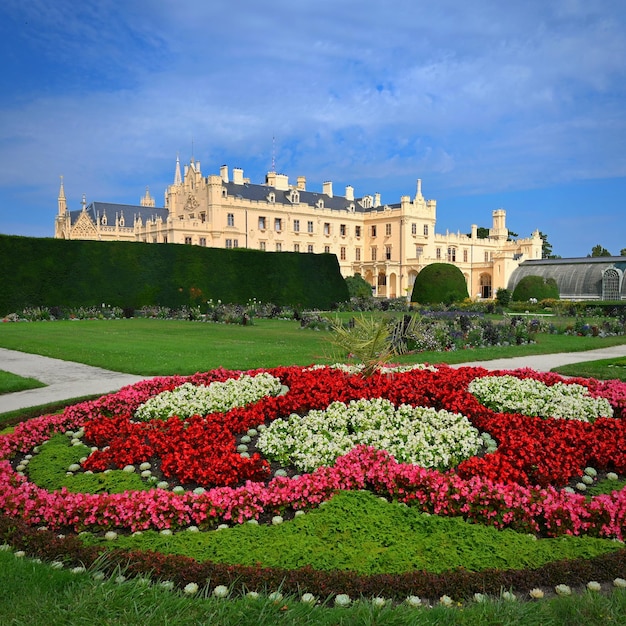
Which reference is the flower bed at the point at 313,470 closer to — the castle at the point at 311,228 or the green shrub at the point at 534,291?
the green shrub at the point at 534,291

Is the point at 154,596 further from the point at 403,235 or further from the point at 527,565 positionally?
the point at 403,235

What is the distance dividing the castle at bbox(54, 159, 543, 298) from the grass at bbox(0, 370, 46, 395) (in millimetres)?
42709

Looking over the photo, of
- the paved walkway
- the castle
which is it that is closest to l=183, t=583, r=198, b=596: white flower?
the paved walkway

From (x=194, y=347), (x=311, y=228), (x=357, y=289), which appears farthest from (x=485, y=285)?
(x=194, y=347)

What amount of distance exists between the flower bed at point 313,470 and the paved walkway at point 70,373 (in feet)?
5.20

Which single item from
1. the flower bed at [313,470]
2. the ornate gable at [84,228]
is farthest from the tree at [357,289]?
the ornate gable at [84,228]

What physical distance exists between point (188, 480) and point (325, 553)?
5.04 feet

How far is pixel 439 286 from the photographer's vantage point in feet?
112

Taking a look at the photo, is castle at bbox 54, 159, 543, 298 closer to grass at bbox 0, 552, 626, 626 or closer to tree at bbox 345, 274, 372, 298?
tree at bbox 345, 274, 372, 298

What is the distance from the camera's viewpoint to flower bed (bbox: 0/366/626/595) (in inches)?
140

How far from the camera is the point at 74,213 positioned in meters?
67.8

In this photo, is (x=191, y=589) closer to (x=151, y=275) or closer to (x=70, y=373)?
(x=70, y=373)

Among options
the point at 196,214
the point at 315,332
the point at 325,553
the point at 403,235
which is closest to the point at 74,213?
the point at 196,214

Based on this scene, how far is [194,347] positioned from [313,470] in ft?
30.1
